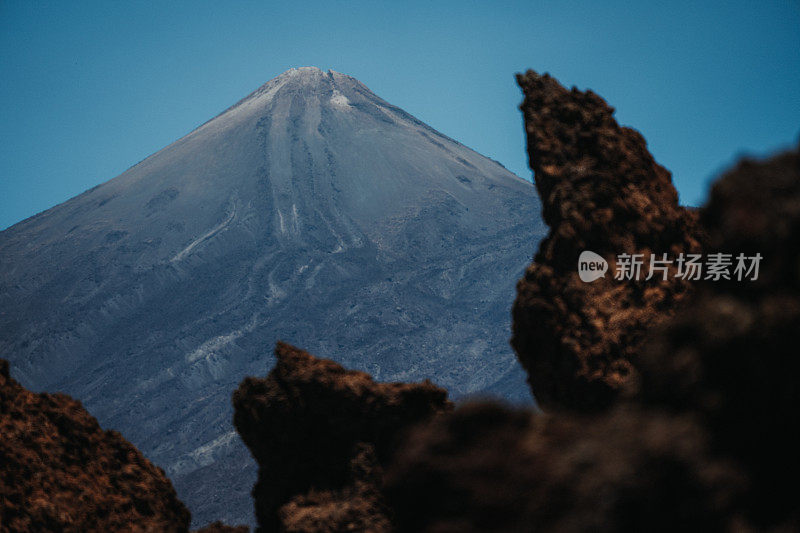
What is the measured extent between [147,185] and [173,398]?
166 feet

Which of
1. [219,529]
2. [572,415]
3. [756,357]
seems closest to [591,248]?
[572,415]

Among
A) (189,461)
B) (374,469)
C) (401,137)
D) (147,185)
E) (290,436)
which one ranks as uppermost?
(147,185)

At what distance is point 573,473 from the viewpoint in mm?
2070

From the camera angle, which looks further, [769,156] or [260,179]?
[260,179]

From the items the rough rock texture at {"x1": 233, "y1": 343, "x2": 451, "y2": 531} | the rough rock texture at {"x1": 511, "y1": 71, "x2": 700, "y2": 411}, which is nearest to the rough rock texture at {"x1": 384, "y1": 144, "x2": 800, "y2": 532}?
the rough rock texture at {"x1": 511, "y1": 71, "x2": 700, "y2": 411}

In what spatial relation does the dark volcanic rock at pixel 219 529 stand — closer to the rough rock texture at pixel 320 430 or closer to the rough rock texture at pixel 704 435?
the rough rock texture at pixel 320 430

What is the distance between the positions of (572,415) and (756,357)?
0.93 metres

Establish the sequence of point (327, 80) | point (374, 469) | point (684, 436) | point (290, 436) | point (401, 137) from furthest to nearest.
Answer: point (327, 80), point (401, 137), point (290, 436), point (374, 469), point (684, 436)

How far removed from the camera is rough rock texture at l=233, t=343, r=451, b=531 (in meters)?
4.60

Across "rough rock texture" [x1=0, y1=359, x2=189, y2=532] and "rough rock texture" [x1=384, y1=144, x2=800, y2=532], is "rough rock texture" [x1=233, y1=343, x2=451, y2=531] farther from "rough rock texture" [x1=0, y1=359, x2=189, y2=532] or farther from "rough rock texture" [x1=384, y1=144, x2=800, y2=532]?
"rough rock texture" [x1=384, y1=144, x2=800, y2=532]

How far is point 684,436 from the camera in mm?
2002

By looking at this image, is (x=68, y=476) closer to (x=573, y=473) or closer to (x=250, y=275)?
(x=573, y=473)

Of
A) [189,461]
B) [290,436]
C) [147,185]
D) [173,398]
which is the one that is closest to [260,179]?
[147,185]

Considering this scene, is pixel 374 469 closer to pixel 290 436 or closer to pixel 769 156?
pixel 290 436
